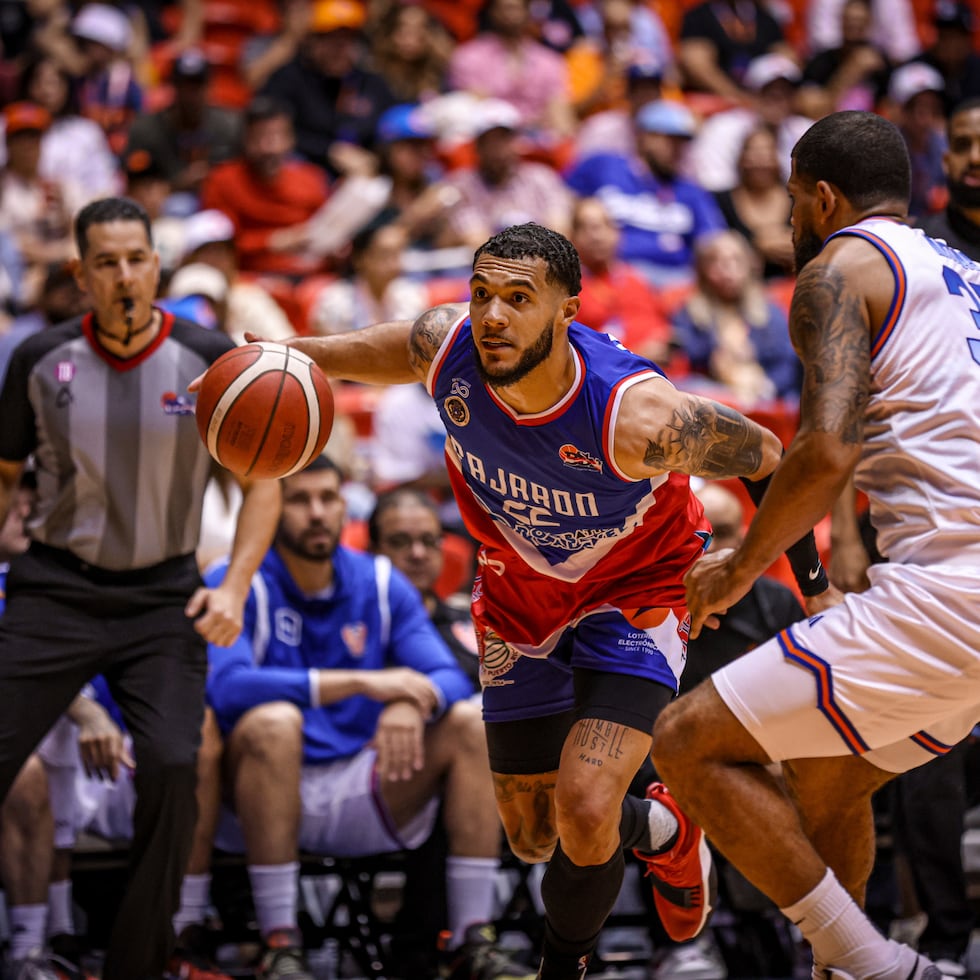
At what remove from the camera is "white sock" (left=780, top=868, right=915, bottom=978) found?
362 centimetres

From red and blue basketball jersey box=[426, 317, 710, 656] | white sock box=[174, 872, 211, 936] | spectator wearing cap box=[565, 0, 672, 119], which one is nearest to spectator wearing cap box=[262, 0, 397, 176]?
spectator wearing cap box=[565, 0, 672, 119]

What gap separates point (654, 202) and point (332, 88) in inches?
109

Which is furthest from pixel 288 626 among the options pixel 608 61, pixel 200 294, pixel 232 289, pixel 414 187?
pixel 608 61

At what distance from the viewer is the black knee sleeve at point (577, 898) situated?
13.6 ft

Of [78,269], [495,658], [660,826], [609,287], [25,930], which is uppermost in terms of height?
[609,287]

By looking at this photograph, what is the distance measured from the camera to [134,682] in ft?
16.5

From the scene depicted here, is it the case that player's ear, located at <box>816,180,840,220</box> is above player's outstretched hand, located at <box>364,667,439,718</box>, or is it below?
above

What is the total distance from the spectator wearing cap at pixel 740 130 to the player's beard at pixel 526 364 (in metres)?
7.77

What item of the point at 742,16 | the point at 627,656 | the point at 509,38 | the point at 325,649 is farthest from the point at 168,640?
the point at 742,16

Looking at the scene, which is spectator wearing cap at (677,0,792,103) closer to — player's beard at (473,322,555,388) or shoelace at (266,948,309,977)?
player's beard at (473,322,555,388)

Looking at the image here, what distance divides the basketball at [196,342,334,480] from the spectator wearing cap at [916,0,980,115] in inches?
379

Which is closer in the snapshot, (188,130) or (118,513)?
(118,513)

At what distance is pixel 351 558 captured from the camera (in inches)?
237

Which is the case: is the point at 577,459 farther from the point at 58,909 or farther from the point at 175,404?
the point at 58,909
